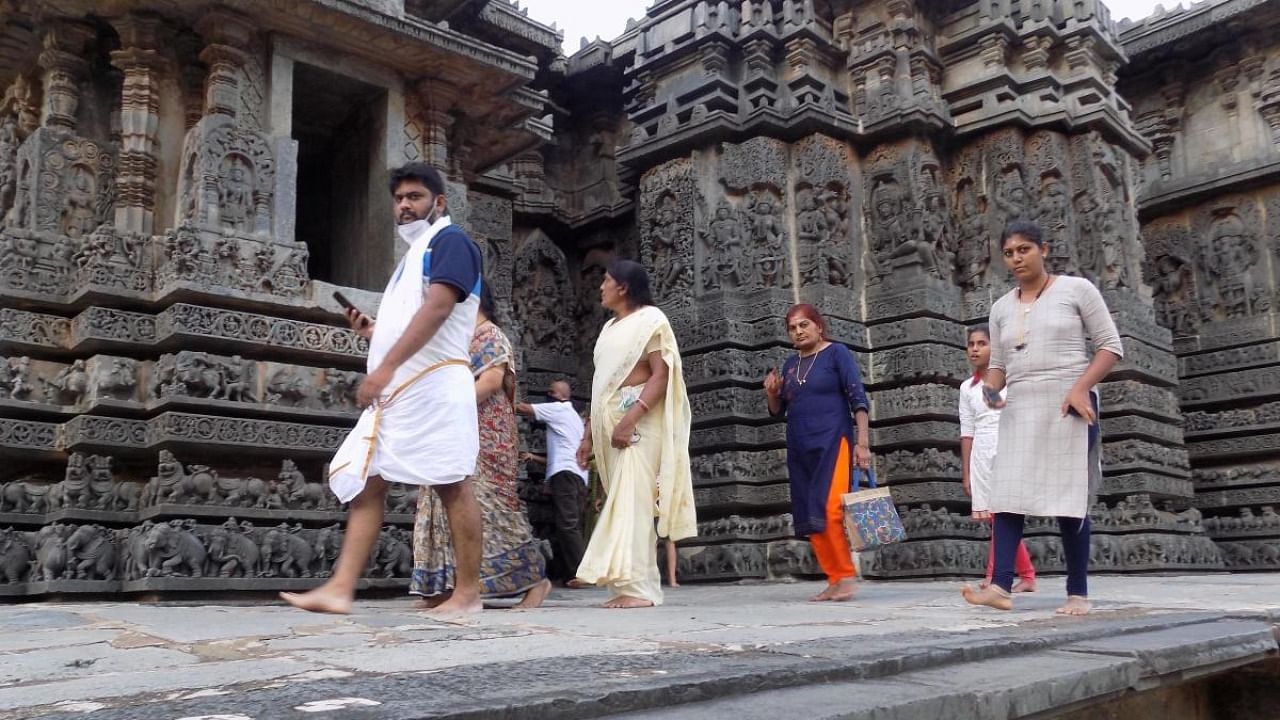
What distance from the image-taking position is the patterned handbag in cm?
614

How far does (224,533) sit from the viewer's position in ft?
21.0

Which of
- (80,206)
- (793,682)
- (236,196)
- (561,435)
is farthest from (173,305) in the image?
(793,682)

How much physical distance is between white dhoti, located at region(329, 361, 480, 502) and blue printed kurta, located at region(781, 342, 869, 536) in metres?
2.56

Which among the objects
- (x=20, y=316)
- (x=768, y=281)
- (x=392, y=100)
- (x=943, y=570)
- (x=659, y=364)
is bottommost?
(x=943, y=570)

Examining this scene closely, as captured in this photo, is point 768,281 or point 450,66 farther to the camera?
point 768,281

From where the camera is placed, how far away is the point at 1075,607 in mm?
4914

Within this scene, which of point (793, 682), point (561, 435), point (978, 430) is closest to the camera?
point (793, 682)

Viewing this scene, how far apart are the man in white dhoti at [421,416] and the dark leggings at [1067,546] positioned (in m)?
2.46

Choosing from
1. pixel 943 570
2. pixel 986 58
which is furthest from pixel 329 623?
pixel 986 58

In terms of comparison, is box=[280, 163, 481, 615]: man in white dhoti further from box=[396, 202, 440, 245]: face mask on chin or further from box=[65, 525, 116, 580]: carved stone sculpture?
box=[65, 525, 116, 580]: carved stone sculpture

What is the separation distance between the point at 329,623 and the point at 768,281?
7547mm

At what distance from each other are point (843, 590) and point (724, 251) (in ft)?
17.4

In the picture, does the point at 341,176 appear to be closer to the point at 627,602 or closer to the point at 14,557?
the point at 14,557

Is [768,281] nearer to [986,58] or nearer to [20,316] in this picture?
[986,58]
